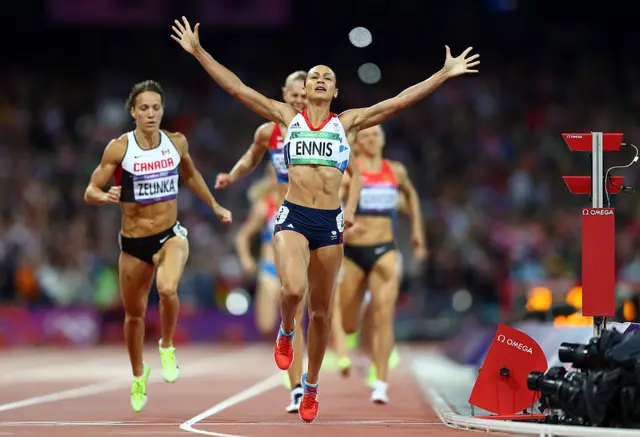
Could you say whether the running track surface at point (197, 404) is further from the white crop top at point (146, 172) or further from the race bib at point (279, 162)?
the race bib at point (279, 162)

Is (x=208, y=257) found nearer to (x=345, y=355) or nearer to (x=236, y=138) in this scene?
(x=236, y=138)

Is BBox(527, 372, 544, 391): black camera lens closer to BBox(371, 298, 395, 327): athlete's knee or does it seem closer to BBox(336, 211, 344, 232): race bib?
BBox(336, 211, 344, 232): race bib

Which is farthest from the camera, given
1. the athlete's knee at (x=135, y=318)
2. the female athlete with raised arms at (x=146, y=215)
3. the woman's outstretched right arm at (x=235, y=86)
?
the athlete's knee at (x=135, y=318)

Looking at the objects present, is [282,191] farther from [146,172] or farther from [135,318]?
[135,318]

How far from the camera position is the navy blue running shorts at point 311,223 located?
31.2 ft

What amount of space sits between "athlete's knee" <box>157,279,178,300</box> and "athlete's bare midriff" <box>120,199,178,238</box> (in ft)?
1.67

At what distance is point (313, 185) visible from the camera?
9562 millimetres

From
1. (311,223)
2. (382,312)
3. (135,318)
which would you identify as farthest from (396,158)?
(311,223)

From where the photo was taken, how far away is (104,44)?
108ft

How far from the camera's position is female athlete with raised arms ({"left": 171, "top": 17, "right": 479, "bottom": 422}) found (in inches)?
375

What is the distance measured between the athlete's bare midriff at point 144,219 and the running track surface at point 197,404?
158cm

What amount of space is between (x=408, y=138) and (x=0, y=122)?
977 centimetres

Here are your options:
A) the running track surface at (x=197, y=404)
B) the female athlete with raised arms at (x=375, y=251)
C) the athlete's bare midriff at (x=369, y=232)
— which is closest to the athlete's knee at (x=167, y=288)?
the running track surface at (x=197, y=404)

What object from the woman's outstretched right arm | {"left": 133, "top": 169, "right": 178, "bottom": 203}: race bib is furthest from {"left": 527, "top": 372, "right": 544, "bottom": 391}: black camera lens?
{"left": 133, "top": 169, "right": 178, "bottom": 203}: race bib
